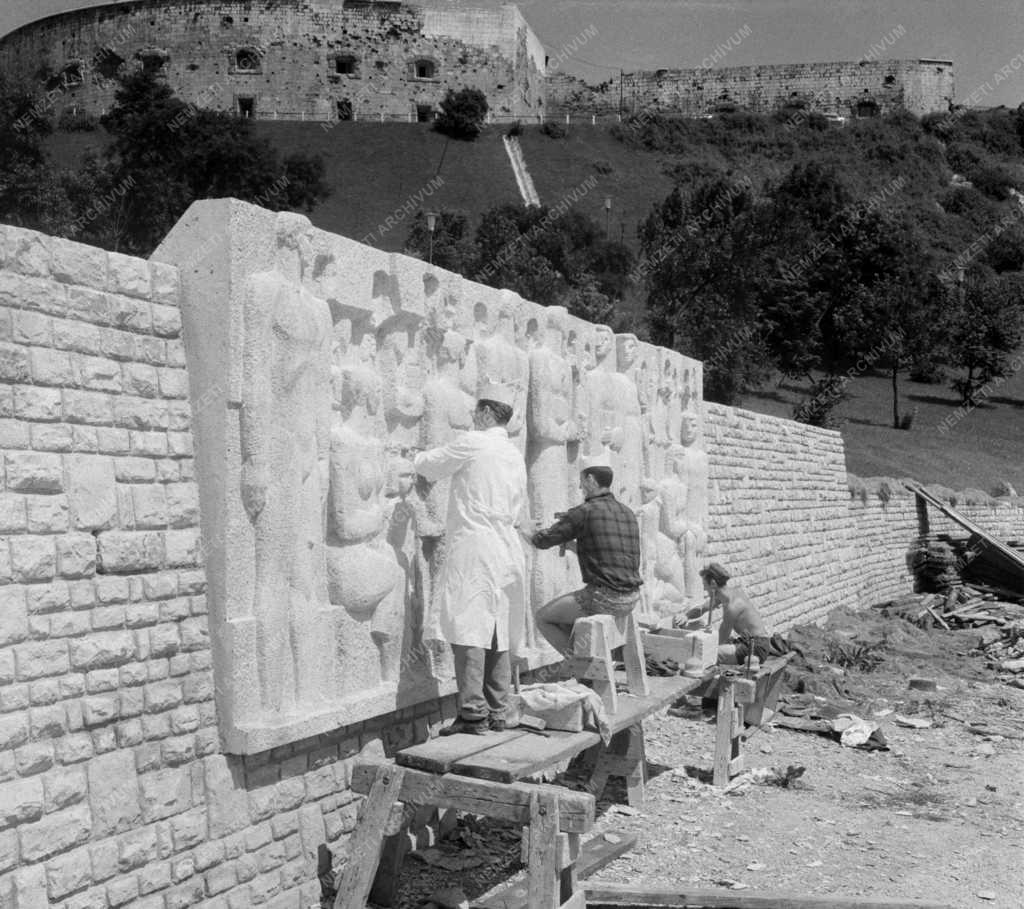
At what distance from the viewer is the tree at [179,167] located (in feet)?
→ 92.4

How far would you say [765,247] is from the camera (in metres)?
32.2

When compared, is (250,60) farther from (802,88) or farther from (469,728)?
(469,728)

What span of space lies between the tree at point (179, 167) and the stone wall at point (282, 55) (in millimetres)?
27034

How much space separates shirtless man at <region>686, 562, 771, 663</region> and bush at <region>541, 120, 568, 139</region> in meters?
53.3

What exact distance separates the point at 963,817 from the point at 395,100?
5877cm

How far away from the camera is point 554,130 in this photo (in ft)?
201

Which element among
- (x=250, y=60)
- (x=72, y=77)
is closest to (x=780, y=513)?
(x=250, y=60)

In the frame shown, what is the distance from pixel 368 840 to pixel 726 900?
5.58ft

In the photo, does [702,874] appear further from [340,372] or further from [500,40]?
[500,40]

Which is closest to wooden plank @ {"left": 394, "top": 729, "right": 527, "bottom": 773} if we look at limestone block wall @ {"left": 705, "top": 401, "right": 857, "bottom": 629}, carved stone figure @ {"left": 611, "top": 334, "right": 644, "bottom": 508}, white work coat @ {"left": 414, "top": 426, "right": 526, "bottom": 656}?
white work coat @ {"left": 414, "top": 426, "right": 526, "bottom": 656}

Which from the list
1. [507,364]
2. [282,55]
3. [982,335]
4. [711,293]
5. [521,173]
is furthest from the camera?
[282,55]

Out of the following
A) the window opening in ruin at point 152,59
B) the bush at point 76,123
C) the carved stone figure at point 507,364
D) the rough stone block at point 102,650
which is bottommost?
the rough stone block at point 102,650

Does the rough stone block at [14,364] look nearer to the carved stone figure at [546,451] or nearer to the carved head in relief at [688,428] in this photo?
the carved stone figure at [546,451]

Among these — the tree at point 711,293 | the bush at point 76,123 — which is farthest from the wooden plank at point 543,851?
the bush at point 76,123
